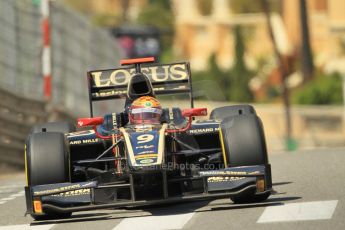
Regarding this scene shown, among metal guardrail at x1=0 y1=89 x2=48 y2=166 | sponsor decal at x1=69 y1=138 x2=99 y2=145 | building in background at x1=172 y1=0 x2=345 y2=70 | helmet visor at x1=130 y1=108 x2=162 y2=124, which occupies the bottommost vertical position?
sponsor decal at x1=69 y1=138 x2=99 y2=145

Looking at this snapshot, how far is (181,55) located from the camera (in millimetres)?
96250

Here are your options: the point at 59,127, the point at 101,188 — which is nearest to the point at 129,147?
the point at 101,188

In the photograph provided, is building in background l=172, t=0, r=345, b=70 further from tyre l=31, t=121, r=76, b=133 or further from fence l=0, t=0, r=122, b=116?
Answer: tyre l=31, t=121, r=76, b=133

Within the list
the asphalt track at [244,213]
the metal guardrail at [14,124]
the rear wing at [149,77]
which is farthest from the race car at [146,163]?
the metal guardrail at [14,124]

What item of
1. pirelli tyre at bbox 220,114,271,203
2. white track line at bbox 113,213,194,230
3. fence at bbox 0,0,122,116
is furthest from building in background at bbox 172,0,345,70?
white track line at bbox 113,213,194,230

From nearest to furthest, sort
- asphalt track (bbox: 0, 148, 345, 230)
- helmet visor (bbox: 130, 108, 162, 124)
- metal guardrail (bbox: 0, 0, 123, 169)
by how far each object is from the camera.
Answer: asphalt track (bbox: 0, 148, 345, 230)
helmet visor (bbox: 130, 108, 162, 124)
metal guardrail (bbox: 0, 0, 123, 169)

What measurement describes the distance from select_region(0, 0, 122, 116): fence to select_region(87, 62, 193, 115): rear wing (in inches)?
305

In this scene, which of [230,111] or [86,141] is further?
[230,111]

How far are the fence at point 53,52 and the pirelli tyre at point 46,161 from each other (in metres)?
10.6

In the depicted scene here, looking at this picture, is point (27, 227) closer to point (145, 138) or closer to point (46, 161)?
point (46, 161)

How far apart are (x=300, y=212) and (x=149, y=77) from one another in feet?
15.4

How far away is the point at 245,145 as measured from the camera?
14.7m

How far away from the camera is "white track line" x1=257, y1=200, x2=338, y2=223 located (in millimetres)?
13109

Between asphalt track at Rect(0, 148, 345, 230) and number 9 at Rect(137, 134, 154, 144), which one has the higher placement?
number 9 at Rect(137, 134, 154, 144)
